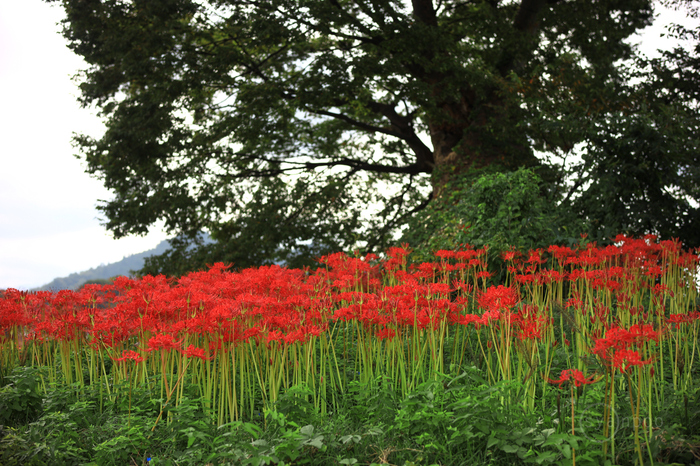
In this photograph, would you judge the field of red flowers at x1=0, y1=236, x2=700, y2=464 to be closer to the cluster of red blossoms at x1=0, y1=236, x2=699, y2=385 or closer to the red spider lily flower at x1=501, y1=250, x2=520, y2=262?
the cluster of red blossoms at x1=0, y1=236, x2=699, y2=385

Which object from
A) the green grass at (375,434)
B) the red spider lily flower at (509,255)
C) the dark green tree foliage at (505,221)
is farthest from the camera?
the dark green tree foliage at (505,221)

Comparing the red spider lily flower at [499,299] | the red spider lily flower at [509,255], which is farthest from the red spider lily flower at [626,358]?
the red spider lily flower at [509,255]

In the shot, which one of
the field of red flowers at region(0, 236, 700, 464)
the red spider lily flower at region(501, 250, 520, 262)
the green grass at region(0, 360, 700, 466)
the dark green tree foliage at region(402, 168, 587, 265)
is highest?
the dark green tree foliage at region(402, 168, 587, 265)

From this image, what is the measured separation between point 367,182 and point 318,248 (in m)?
3.63

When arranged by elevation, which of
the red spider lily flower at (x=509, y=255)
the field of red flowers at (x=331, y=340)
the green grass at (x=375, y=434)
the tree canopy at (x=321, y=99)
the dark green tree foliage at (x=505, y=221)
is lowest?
the green grass at (x=375, y=434)

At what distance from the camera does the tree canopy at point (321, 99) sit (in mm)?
11062

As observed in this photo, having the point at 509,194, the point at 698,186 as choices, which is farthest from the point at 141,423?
the point at 698,186

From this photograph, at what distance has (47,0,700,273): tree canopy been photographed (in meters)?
11.1

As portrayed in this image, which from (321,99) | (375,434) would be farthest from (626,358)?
(321,99)

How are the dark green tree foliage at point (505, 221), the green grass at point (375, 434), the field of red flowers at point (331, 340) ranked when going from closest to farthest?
the green grass at point (375, 434) < the field of red flowers at point (331, 340) < the dark green tree foliage at point (505, 221)

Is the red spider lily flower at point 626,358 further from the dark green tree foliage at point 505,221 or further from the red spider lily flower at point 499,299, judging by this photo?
the dark green tree foliage at point 505,221

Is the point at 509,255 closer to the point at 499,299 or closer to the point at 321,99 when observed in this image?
the point at 499,299

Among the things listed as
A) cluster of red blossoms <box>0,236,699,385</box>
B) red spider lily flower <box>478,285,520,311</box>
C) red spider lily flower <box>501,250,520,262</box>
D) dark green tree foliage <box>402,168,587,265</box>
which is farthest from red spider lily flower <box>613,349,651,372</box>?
dark green tree foliage <box>402,168,587,265</box>

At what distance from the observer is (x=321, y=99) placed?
11.3 meters
